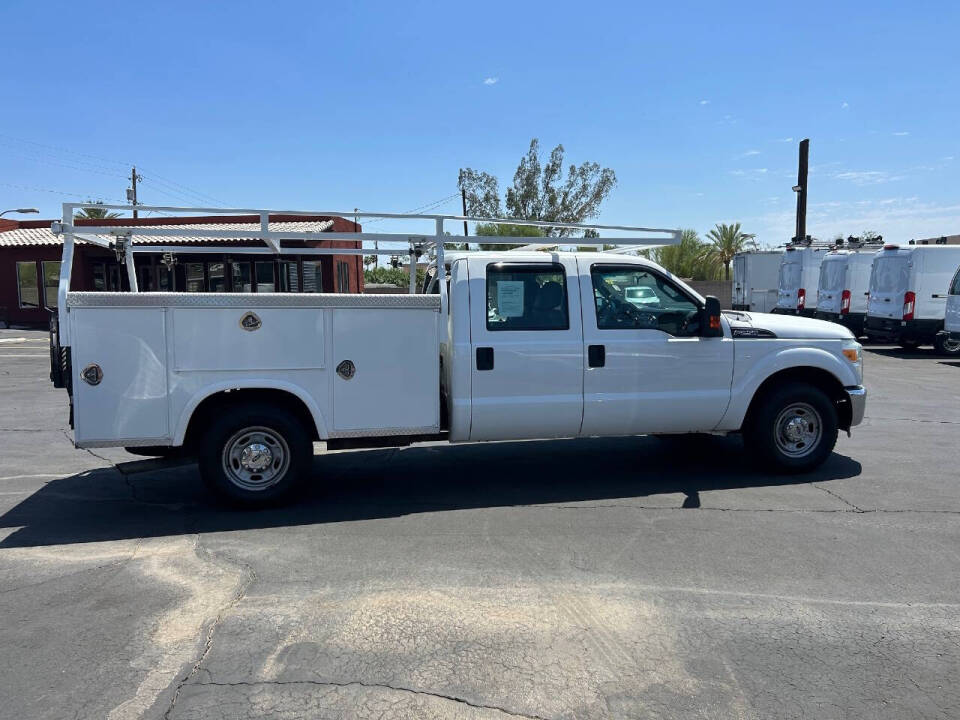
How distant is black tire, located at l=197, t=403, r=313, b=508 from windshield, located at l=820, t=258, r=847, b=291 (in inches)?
749

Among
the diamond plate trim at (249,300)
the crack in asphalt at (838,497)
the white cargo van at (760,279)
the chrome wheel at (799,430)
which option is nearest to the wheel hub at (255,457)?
the diamond plate trim at (249,300)

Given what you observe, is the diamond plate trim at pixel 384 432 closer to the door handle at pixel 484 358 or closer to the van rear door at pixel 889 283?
the door handle at pixel 484 358

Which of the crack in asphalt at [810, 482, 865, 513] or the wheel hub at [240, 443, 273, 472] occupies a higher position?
the wheel hub at [240, 443, 273, 472]

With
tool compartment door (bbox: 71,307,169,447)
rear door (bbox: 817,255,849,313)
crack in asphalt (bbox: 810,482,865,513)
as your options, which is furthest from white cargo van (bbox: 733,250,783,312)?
tool compartment door (bbox: 71,307,169,447)

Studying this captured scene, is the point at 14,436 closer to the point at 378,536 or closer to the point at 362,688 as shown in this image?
the point at 378,536

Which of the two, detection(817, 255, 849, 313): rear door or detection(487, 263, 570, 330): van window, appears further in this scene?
detection(817, 255, 849, 313): rear door

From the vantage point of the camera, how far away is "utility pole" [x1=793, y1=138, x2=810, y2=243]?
30.5m

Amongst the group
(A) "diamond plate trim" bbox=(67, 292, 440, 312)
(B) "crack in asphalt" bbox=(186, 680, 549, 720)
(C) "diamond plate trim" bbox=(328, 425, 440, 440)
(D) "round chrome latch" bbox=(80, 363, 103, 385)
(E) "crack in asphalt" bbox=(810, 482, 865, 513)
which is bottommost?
(B) "crack in asphalt" bbox=(186, 680, 549, 720)

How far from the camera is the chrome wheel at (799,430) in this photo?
22.0ft

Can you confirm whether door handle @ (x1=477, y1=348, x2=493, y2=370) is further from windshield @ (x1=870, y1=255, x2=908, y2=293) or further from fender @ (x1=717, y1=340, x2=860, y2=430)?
windshield @ (x1=870, y1=255, x2=908, y2=293)

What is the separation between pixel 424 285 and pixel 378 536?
2.91 meters

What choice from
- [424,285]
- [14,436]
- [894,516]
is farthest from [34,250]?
[894,516]

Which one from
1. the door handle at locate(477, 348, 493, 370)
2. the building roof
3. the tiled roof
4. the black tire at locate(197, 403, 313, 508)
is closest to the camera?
the black tire at locate(197, 403, 313, 508)

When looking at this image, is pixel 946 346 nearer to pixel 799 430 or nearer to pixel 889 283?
pixel 889 283
